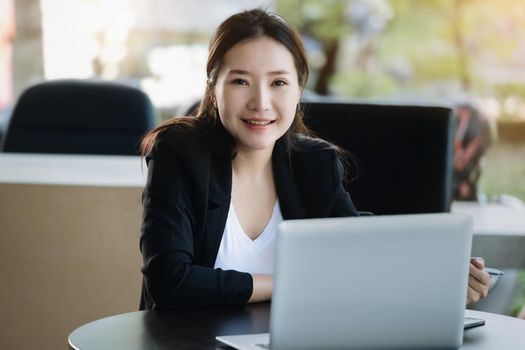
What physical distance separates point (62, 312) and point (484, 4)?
543 centimetres

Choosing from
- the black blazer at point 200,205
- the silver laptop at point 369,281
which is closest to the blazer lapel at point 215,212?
the black blazer at point 200,205

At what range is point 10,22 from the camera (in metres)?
6.70

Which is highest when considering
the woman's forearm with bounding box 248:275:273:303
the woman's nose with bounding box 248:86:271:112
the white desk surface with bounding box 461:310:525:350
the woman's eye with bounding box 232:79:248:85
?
the woman's eye with bounding box 232:79:248:85

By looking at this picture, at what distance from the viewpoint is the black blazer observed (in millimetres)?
1563

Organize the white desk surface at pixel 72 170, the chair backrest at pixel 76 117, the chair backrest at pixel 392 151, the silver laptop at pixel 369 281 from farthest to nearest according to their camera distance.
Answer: the chair backrest at pixel 76 117
the white desk surface at pixel 72 170
the chair backrest at pixel 392 151
the silver laptop at pixel 369 281

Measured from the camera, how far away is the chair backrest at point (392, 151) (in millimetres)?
2215

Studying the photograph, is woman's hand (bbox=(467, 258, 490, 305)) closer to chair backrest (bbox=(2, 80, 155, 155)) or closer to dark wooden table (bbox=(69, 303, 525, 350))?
dark wooden table (bbox=(69, 303, 525, 350))

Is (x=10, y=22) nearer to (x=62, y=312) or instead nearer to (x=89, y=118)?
(x=89, y=118)

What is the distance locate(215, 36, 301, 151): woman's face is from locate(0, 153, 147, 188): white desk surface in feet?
2.27

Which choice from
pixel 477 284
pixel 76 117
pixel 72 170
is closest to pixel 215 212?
pixel 477 284

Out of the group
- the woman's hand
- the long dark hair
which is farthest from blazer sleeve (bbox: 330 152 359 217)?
the woman's hand

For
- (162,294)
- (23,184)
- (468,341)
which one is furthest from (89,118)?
(468,341)

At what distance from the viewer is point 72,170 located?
8.82 feet

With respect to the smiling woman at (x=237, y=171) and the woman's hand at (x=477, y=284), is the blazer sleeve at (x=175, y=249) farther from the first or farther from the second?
the woman's hand at (x=477, y=284)
